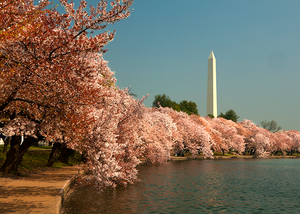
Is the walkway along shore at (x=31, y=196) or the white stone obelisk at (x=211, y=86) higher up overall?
the white stone obelisk at (x=211, y=86)

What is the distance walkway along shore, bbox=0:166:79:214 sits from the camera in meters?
10.4

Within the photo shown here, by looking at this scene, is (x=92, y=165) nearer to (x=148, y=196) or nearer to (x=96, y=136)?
(x=96, y=136)

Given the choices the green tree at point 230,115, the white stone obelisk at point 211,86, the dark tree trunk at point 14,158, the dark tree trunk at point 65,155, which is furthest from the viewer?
the green tree at point 230,115

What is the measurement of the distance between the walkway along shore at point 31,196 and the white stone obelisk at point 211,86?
2917 inches

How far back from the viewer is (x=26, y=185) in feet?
49.0

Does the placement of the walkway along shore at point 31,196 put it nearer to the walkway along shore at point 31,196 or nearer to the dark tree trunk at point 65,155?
the walkway along shore at point 31,196

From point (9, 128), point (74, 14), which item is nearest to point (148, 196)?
point (9, 128)

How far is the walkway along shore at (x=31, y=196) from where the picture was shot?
10.4 m

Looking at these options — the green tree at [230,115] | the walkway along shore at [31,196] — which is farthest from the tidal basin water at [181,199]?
the green tree at [230,115]

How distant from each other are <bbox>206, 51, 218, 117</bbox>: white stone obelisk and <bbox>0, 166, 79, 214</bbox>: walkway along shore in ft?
243

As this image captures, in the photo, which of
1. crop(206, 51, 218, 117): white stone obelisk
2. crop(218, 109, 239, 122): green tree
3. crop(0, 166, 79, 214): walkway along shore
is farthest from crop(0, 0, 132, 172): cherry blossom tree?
crop(218, 109, 239, 122): green tree

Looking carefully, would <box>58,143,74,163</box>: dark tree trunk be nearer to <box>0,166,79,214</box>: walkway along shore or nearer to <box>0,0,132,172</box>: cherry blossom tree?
<box>0,166,79,214</box>: walkway along shore

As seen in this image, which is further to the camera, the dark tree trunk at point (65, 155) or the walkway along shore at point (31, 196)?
the dark tree trunk at point (65, 155)

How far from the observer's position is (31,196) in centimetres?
1236
